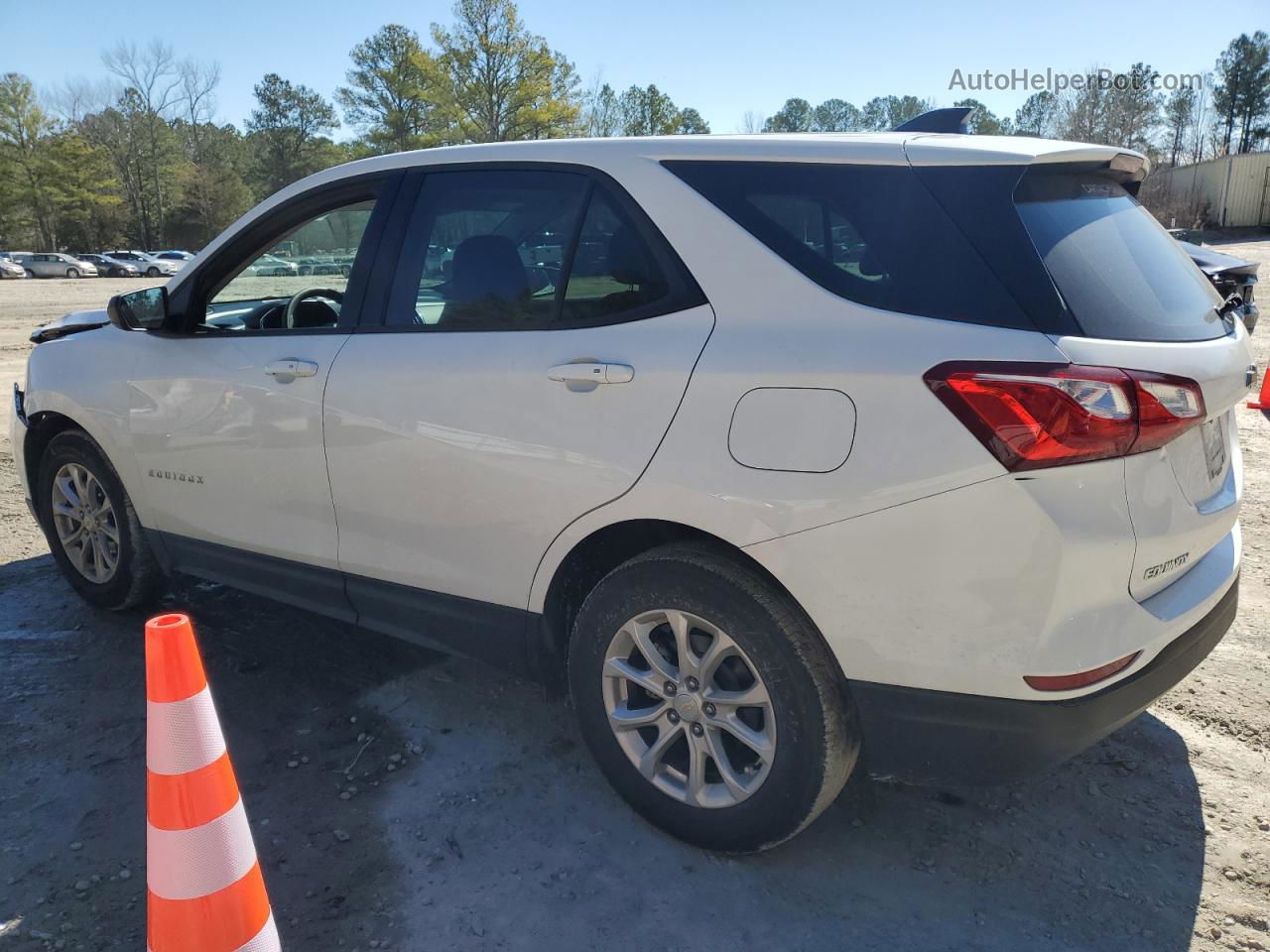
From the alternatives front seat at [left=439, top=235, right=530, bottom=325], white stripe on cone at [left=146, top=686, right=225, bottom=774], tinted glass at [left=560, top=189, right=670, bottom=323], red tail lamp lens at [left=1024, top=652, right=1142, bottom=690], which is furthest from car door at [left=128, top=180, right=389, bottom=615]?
red tail lamp lens at [left=1024, top=652, right=1142, bottom=690]

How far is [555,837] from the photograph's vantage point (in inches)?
107

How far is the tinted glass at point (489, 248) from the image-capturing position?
277cm

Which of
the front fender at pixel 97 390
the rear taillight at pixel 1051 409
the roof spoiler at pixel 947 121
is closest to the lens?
the rear taillight at pixel 1051 409

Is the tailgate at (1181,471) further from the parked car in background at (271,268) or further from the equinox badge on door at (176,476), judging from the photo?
the equinox badge on door at (176,476)

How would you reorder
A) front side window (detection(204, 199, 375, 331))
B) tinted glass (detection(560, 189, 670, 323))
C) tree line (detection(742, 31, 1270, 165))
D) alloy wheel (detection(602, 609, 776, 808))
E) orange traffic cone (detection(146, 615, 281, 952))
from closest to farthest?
orange traffic cone (detection(146, 615, 281, 952)), alloy wheel (detection(602, 609, 776, 808)), tinted glass (detection(560, 189, 670, 323)), front side window (detection(204, 199, 375, 331)), tree line (detection(742, 31, 1270, 165))

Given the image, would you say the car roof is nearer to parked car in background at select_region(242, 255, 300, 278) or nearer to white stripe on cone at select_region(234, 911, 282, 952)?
parked car in background at select_region(242, 255, 300, 278)

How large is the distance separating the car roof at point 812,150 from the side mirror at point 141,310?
138cm

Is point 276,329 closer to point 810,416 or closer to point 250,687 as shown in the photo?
point 250,687

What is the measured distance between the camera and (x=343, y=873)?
2.57 metres

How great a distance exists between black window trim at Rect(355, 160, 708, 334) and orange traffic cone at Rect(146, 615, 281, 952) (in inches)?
50.8

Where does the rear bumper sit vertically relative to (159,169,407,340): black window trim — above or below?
below

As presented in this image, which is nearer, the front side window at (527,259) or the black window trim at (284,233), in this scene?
the front side window at (527,259)

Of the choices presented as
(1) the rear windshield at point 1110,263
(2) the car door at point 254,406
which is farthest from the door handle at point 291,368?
Result: (1) the rear windshield at point 1110,263

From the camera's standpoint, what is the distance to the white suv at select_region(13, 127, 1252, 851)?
2.04 meters
